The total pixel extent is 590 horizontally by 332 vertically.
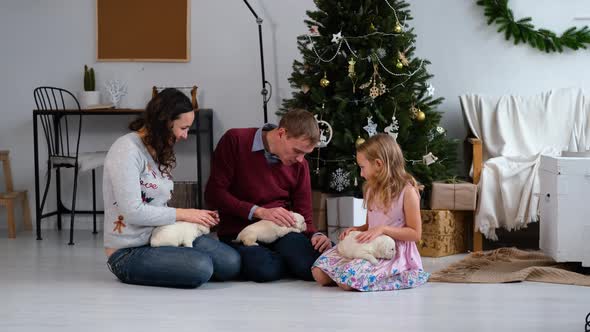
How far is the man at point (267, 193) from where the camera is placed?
382 centimetres

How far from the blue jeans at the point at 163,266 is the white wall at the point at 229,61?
234cm

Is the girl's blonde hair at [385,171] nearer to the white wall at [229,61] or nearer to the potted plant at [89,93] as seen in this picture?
the white wall at [229,61]

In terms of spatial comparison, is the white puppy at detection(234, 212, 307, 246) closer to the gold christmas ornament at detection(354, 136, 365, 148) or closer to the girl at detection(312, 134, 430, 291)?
the girl at detection(312, 134, 430, 291)

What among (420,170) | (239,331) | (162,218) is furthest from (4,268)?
(420,170)

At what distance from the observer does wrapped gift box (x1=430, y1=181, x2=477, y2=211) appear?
4793mm

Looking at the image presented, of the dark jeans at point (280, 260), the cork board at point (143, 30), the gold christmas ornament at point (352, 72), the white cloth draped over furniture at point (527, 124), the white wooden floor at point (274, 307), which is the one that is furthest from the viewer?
the cork board at point (143, 30)

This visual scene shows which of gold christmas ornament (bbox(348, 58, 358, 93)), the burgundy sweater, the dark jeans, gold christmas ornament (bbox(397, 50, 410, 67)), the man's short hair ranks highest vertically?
gold christmas ornament (bbox(397, 50, 410, 67))

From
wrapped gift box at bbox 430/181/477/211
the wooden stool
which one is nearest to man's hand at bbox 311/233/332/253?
wrapped gift box at bbox 430/181/477/211

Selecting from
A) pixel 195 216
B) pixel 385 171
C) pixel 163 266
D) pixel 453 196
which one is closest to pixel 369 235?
pixel 385 171

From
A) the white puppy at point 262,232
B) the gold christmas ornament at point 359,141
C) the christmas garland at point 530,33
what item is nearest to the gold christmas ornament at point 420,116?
the gold christmas ornament at point 359,141

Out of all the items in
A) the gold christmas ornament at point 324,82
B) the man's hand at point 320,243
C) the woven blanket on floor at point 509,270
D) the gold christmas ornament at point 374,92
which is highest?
the gold christmas ornament at point 324,82

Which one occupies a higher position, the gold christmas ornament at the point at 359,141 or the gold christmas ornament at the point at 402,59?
the gold christmas ornament at the point at 402,59

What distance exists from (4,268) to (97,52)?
6.84 ft

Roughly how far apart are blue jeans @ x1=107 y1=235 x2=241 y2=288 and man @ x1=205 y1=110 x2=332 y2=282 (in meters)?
0.28
